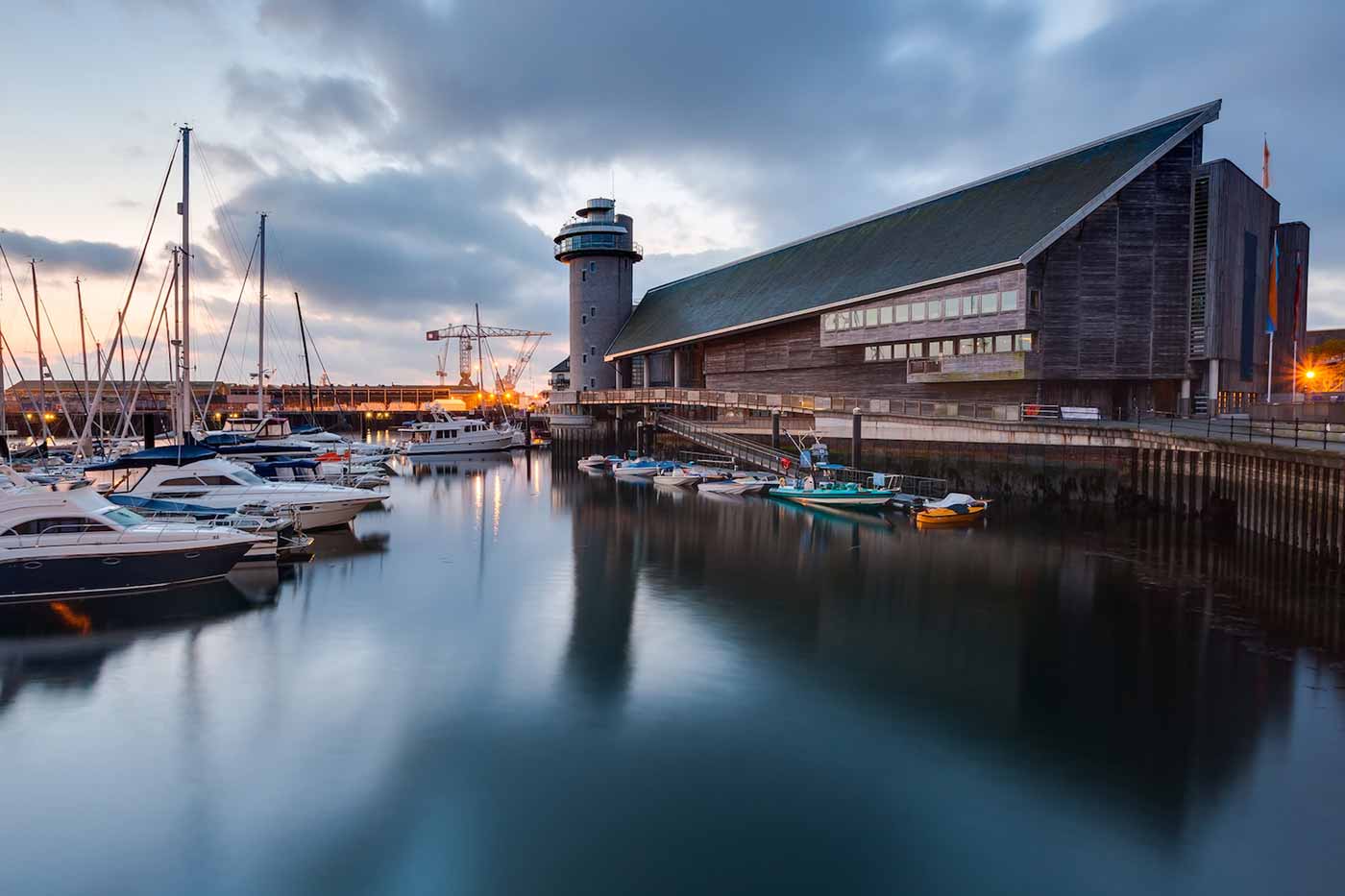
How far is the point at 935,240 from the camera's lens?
46.5m

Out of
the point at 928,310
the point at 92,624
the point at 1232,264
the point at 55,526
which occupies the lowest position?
the point at 92,624

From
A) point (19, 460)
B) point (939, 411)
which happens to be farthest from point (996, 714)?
point (19, 460)

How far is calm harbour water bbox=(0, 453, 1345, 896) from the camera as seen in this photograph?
382 inches

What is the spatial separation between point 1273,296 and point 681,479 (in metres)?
33.9

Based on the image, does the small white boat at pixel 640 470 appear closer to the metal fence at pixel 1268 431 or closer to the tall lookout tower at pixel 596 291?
the tall lookout tower at pixel 596 291

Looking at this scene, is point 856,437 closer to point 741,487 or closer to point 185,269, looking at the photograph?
point 741,487

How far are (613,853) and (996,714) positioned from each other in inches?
314

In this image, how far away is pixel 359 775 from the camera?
1188cm

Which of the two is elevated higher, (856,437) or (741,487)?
(856,437)

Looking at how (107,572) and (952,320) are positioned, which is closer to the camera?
(107,572)

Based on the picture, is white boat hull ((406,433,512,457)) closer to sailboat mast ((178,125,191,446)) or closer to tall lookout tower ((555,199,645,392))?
tall lookout tower ((555,199,645,392))

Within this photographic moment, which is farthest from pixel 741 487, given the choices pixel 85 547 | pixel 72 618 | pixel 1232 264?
pixel 72 618

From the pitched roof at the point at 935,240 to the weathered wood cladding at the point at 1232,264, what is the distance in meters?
3.80

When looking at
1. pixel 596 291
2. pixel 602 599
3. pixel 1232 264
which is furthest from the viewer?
pixel 596 291
